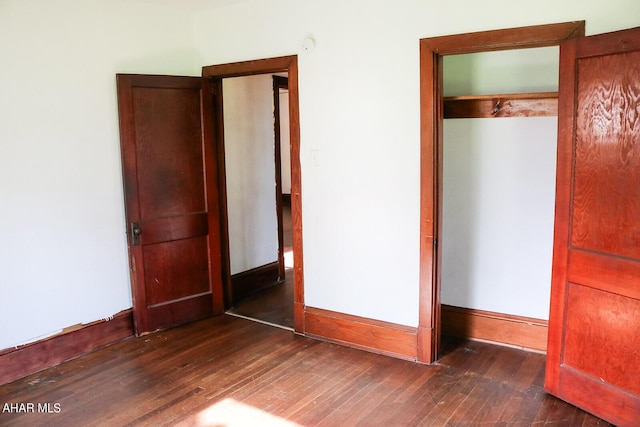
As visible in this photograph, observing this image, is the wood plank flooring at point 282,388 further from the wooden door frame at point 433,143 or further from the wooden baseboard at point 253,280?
the wooden baseboard at point 253,280

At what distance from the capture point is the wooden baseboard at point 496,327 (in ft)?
11.7

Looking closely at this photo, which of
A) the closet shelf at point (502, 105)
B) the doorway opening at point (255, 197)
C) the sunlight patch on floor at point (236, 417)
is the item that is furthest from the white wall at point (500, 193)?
the sunlight patch on floor at point (236, 417)

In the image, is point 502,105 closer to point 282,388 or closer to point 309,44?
point 309,44

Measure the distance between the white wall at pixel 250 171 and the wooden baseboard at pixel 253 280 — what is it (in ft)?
0.18

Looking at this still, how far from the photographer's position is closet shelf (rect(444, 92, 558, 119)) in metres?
3.37

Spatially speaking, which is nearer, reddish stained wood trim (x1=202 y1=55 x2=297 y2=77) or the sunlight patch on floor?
the sunlight patch on floor

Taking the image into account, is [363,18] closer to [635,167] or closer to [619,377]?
[635,167]

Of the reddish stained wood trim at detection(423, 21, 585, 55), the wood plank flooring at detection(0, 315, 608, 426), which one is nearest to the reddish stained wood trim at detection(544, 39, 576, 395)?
the reddish stained wood trim at detection(423, 21, 585, 55)

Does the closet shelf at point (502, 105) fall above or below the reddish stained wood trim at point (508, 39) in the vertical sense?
below

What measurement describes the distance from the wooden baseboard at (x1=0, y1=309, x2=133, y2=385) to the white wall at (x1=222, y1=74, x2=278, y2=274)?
125 centimetres

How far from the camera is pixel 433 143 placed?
324cm

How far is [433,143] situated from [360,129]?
1.79ft

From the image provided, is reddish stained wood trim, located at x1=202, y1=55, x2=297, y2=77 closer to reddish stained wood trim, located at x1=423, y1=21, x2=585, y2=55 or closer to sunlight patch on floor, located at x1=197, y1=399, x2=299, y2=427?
reddish stained wood trim, located at x1=423, y1=21, x2=585, y2=55

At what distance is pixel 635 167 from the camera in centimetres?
245
